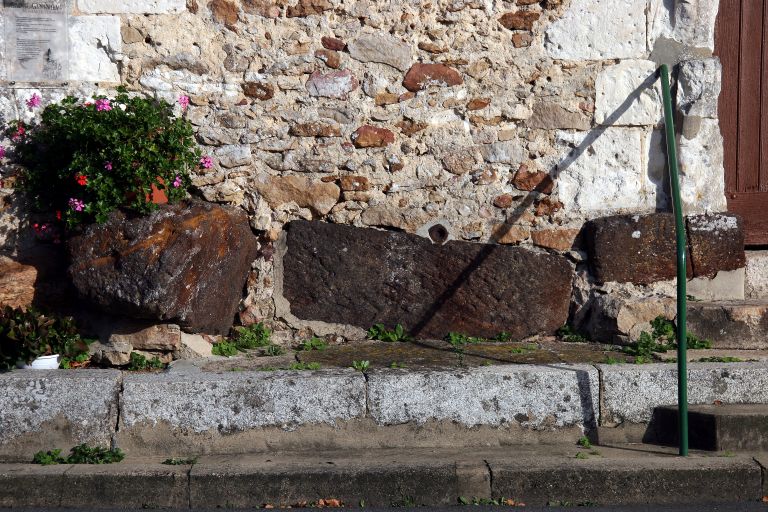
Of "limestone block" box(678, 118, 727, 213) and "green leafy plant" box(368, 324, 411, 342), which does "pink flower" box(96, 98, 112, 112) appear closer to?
"green leafy plant" box(368, 324, 411, 342)

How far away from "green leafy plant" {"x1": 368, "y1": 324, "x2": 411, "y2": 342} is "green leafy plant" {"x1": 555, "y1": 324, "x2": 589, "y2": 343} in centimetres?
89

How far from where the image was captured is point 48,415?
4.02m

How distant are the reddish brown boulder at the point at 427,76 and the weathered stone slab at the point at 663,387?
1.91 metres

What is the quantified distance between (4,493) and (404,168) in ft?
8.82

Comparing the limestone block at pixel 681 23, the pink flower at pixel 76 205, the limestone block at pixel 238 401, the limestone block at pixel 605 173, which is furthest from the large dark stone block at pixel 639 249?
the pink flower at pixel 76 205

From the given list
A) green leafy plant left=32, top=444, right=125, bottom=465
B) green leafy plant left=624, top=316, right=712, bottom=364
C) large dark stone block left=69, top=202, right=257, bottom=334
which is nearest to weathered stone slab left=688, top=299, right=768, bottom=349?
green leafy plant left=624, top=316, right=712, bottom=364

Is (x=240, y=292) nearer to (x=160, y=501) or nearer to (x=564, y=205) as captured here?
(x=160, y=501)

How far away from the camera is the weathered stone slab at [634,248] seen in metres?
5.07

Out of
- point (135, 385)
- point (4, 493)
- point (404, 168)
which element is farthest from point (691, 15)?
point (4, 493)

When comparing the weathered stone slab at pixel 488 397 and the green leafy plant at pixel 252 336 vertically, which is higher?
the green leafy plant at pixel 252 336

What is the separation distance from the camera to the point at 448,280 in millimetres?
5047

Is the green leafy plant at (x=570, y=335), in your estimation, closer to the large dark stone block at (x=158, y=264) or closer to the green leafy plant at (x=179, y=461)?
the large dark stone block at (x=158, y=264)

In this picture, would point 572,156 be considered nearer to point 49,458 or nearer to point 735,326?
point 735,326

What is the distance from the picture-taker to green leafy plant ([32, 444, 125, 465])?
3904 millimetres
